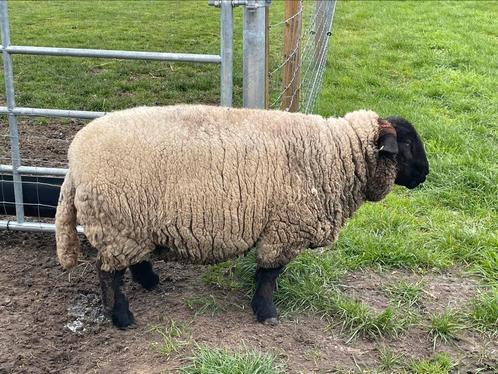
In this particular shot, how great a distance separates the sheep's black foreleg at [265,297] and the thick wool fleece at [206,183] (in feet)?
0.32

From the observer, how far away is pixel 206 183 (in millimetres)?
3410

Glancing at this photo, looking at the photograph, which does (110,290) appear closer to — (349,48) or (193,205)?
(193,205)

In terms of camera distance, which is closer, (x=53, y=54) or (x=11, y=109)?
(x=53, y=54)

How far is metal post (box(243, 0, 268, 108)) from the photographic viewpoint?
372 cm

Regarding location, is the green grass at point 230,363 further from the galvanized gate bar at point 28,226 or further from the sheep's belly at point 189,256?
the galvanized gate bar at point 28,226

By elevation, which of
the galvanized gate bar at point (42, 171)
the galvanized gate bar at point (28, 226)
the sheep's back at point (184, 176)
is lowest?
the galvanized gate bar at point (28, 226)

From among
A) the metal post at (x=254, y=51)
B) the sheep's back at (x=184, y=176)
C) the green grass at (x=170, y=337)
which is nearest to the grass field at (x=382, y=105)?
the green grass at (x=170, y=337)

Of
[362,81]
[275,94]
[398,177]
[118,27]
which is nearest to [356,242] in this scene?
[398,177]

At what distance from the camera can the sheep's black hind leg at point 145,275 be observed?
A: 395 centimetres

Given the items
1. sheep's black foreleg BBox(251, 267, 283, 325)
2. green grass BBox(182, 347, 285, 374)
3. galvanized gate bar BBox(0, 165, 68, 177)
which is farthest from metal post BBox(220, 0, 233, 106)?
green grass BBox(182, 347, 285, 374)

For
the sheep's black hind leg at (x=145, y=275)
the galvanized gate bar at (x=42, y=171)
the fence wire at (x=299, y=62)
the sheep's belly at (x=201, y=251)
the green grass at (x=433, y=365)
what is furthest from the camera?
the fence wire at (x=299, y=62)

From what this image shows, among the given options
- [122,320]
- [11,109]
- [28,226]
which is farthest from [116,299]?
[11,109]

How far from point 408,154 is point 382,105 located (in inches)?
147

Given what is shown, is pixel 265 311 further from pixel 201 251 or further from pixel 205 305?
pixel 201 251
